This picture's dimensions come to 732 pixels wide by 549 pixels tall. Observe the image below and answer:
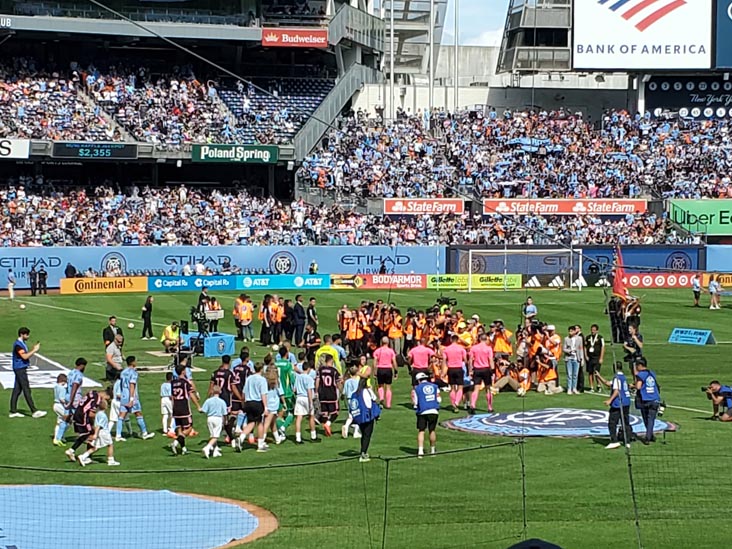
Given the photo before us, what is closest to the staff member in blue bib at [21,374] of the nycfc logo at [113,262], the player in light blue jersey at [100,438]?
the player in light blue jersey at [100,438]

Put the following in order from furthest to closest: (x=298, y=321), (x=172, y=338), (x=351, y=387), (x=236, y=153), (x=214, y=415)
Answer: (x=236, y=153) < (x=298, y=321) < (x=172, y=338) < (x=351, y=387) < (x=214, y=415)

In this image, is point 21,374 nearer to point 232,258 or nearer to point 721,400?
point 721,400

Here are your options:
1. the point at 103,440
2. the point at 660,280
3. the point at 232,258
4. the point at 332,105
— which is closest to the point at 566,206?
the point at 660,280

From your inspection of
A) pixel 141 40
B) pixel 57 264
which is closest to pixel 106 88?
pixel 141 40

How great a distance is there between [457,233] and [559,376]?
30.1m

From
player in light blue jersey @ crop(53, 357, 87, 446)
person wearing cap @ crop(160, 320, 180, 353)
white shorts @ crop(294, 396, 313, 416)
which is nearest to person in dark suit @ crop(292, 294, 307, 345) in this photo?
person wearing cap @ crop(160, 320, 180, 353)

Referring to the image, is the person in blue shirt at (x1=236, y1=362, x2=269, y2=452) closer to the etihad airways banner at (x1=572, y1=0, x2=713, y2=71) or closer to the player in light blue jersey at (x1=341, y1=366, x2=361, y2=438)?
the player in light blue jersey at (x1=341, y1=366, x2=361, y2=438)

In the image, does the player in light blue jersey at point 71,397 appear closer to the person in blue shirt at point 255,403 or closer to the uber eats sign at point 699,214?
the person in blue shirt at point 255,403

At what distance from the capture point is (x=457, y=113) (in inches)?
2756

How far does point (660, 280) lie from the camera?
57.1 m

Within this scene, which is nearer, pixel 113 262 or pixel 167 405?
pixel 167 405

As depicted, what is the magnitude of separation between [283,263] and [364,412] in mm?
37471

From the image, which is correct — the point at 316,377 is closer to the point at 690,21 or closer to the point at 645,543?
the point at 645,543

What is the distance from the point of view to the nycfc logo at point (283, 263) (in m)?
56.2
